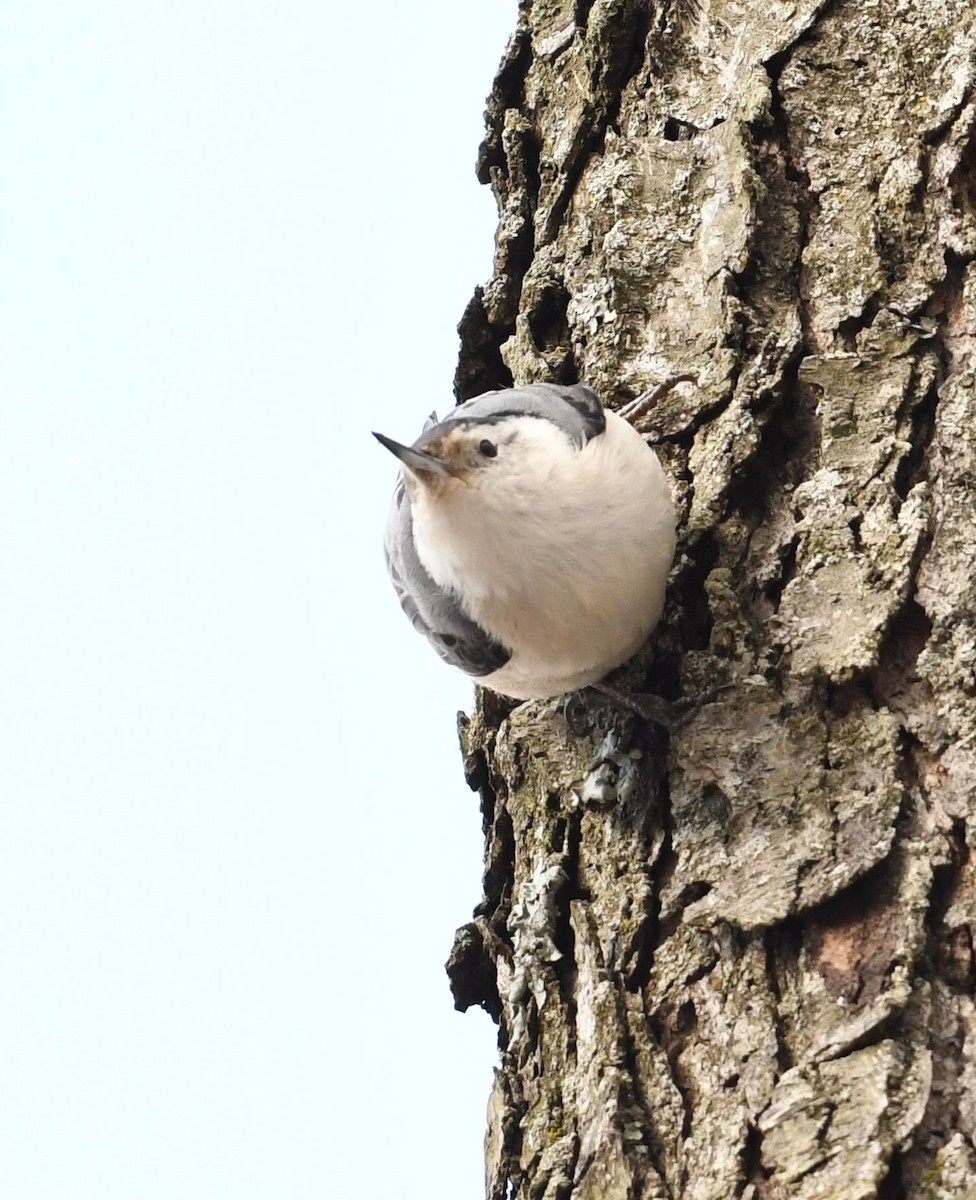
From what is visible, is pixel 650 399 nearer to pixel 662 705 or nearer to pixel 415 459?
pixel 415 459

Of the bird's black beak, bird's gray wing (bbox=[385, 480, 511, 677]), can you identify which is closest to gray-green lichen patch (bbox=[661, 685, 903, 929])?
bird's gray wing (bbox=[385, 480, 511, 677])

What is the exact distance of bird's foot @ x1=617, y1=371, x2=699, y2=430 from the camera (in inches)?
87.0

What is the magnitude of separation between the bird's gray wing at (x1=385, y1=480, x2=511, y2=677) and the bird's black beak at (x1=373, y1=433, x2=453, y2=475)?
20 cm

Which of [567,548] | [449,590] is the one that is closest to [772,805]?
[567,548]

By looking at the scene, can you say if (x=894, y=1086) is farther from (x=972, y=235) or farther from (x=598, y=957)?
(x=972, y=235)

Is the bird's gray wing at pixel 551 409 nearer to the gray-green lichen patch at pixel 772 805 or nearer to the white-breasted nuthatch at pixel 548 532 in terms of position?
the white-breasted nuthatch at pixel 548 532

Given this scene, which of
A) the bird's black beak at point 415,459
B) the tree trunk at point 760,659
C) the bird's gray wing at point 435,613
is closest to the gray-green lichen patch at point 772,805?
the tree trunk at point 760,659

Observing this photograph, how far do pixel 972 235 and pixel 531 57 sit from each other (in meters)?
1.15

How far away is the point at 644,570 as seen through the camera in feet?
6.59

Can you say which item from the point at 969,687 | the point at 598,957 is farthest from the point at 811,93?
the point at 598,957

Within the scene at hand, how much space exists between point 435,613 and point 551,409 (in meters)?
0.35

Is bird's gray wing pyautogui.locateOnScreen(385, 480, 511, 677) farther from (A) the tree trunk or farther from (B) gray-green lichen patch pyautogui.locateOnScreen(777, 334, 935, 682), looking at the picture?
(B) gray-green lichen patch pyautogui.locateOnScreen(777, 334, 935, 682)

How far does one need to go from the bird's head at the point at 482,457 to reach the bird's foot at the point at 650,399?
154mm

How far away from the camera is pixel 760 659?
1.87 metres
